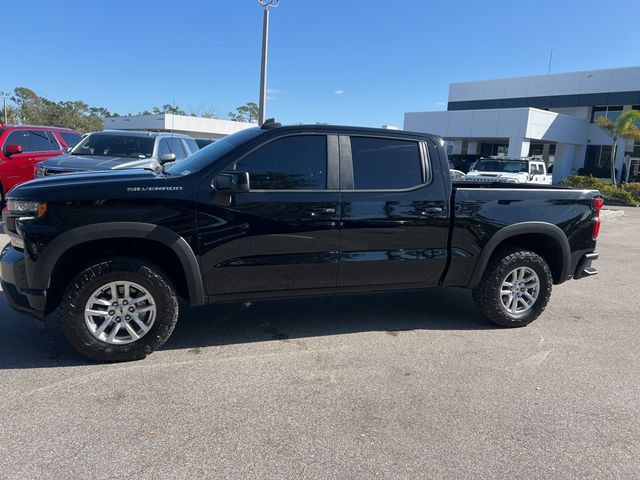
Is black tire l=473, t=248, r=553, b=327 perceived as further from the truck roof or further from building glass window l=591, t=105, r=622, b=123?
building glass window l=591, t=105, r=622, b=123

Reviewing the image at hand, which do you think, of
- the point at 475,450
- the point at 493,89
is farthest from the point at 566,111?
the point at 475,450

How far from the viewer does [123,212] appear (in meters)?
3.83

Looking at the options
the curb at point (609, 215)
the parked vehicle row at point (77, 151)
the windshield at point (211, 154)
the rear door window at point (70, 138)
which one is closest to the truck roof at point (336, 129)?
the windshield at point (211, 154)

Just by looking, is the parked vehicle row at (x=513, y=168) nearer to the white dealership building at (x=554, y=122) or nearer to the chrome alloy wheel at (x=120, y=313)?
the white dealership building at (x=554, y=122)

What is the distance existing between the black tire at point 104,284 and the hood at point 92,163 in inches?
183

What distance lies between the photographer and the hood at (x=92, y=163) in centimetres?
838

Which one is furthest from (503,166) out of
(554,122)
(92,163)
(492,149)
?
(492,149)

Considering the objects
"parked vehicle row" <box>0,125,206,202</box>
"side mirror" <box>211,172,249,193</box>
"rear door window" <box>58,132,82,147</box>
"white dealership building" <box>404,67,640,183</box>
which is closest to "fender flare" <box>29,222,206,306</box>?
"side mirror" <box>211,172,249,193</box>

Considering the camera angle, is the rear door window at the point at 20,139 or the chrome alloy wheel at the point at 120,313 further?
the rear door window at the point at 20,139

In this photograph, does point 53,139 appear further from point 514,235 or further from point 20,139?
point 514,235

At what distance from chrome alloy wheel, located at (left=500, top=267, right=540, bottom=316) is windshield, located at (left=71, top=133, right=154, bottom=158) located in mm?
7053

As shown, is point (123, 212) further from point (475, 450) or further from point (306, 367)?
point (475, 450)

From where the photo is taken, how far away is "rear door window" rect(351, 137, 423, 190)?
4.52 m

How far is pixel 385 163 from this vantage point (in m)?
4.64
